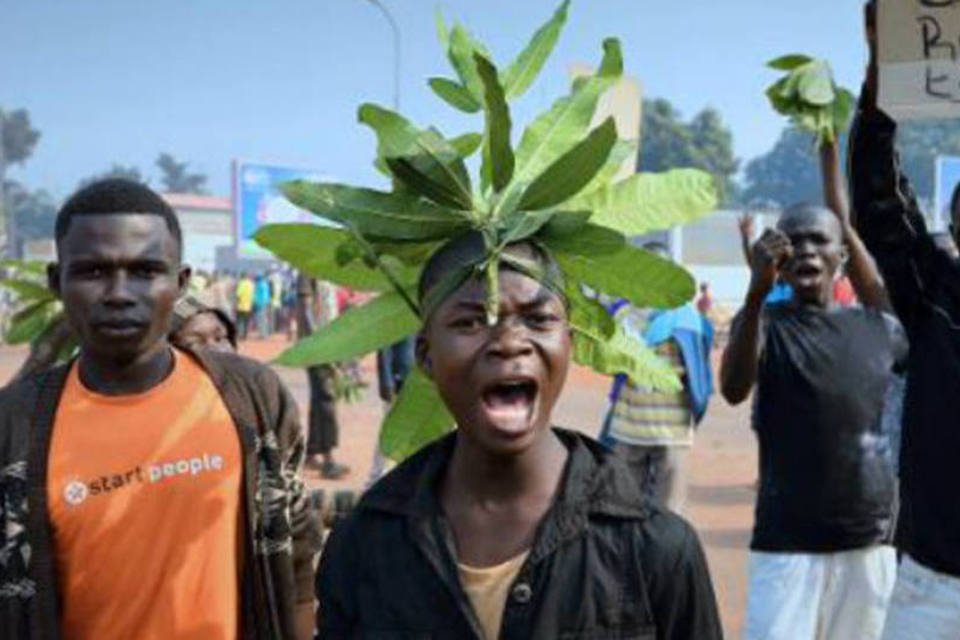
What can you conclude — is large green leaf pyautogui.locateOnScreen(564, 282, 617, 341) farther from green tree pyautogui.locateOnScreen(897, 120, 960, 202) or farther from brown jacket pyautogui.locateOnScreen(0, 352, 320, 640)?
green tree pyautogui.locateOnScreen(897, 120, 960, 202)

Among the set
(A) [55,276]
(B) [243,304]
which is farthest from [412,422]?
(B) [243,304]

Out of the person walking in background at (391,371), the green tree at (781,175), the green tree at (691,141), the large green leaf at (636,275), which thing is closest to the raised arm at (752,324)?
the large green leaf at (636,275)

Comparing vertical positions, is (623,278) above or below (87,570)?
above

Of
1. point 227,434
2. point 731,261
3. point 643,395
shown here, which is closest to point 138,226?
point 227,434

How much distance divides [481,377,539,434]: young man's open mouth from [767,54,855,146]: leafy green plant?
201cm

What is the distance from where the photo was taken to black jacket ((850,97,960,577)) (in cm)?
278

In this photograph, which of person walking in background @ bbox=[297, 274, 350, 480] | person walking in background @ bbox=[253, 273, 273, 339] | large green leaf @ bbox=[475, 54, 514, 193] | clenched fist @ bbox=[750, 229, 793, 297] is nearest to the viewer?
large green leaf @ bbox=[475, 54, 514, 193]

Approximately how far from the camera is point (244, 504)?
237cm

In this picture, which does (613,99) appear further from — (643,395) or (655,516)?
(643,395)

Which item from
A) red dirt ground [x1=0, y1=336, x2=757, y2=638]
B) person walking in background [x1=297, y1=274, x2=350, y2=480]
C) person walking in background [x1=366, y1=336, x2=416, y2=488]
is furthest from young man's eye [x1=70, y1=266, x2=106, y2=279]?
person walking in background [x1=297, y1=274, x2=350, y2=480]

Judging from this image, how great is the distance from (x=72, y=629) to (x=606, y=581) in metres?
1.10

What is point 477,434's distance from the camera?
5.87ft

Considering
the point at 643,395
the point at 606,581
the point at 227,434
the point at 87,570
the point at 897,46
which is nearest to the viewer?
the point at 606,581

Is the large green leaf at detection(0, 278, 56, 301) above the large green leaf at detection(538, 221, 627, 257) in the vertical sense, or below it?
below
